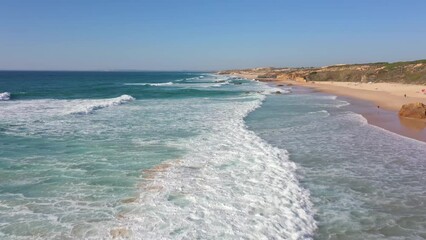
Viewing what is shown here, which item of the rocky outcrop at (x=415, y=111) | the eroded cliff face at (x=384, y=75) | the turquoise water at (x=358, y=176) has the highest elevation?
the eroded cliff face at (x=384, y=75)

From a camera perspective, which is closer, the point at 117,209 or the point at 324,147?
the point at 117,209

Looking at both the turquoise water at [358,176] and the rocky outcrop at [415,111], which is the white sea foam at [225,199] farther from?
the rocky outcrop at [415,111]

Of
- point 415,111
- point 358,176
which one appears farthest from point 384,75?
point 358,176

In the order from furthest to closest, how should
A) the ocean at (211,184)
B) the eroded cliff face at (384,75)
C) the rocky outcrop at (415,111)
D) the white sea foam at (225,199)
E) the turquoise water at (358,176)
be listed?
the eroded cliff face at (384,75) → the rocky outcrop at (415,111) → the turquoise water at (358,176) → the ocean at (211,184) → the white sea foam at (225,199)

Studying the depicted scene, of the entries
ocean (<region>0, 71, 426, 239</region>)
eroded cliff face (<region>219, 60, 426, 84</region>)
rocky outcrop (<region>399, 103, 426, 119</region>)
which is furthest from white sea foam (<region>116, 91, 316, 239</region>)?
eroded cliff face (<region>219, 60, 426, 84</region>)

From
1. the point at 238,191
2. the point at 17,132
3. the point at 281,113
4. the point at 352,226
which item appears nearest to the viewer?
the point at 352,226

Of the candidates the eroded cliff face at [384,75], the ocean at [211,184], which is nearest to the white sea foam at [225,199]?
the ocean at [211,184]

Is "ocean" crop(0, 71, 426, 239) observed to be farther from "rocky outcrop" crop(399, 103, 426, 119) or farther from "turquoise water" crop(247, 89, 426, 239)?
"rocky outcrop" crop(399, 103, 426, 119)

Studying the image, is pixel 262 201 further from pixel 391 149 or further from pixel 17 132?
pixel 17 132

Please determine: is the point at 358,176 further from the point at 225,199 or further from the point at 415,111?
the point at 415,111

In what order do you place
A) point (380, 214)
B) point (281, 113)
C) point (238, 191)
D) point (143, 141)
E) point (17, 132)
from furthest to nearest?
point (281, 113), point (17, 132), point (143, 141), point (238, 191), point (380, 214)

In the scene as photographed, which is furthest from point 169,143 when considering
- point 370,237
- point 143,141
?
point 370,237

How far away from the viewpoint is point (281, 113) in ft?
90.1

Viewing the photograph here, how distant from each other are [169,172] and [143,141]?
5171mm
